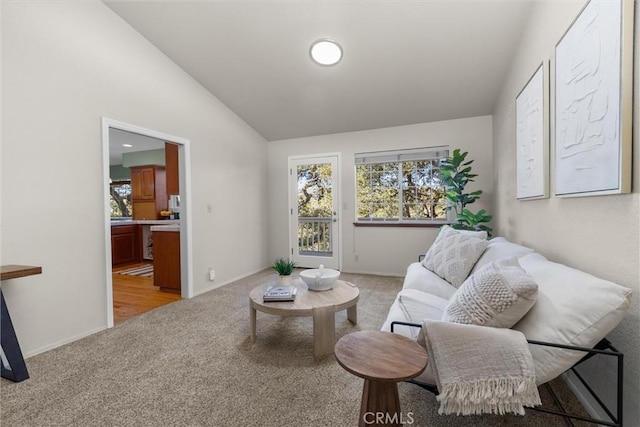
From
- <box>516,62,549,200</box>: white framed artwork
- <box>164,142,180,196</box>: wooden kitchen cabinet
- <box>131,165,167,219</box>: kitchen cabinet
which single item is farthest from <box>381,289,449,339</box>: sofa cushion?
<box>131,165,167,219</box>: kitchen cabinet

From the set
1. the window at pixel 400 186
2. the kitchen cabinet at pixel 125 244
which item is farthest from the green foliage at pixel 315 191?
the kitchen cabinet at pixel 125 244

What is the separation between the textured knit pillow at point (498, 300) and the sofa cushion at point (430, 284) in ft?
2.82

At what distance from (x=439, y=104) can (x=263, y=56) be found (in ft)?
7.29

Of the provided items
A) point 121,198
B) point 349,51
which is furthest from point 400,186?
point 121,198

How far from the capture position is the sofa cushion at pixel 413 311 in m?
1.53

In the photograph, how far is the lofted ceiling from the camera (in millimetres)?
2588

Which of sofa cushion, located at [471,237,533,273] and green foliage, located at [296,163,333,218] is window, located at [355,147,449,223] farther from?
sofa cushion, located at [471,237,533,273]

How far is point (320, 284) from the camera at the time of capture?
2406 millimetres

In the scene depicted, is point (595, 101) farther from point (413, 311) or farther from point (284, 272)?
point (284, 272)

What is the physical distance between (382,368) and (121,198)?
8.14 meters

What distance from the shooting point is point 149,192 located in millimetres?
6090

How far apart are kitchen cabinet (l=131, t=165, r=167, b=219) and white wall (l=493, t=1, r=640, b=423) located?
241 inches

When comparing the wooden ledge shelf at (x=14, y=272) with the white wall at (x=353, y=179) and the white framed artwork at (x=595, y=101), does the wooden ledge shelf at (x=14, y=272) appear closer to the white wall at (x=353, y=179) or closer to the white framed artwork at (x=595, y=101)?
the white framed artwork at (x=595, y=101)

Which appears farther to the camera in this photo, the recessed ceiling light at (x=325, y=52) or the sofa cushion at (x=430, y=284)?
the recessed ceiling light at (x=325, y=52)
